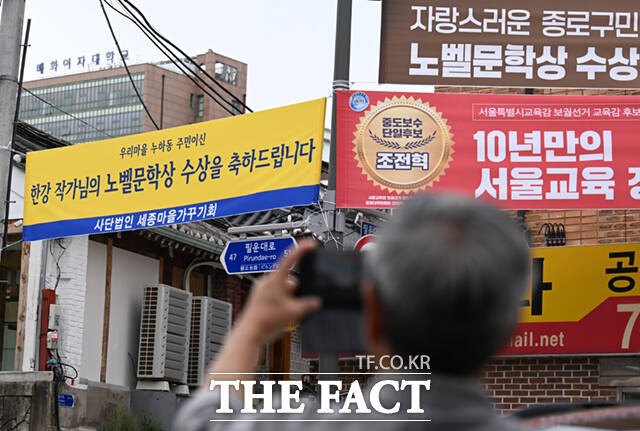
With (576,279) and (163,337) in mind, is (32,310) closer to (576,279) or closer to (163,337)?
(163,337)

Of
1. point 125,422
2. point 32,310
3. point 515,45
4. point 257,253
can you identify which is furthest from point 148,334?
point 515,45

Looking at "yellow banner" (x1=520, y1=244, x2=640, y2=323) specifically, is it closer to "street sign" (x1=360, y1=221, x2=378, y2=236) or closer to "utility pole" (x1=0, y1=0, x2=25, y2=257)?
"street sign" (x1=360, y1=221, x2=378, y2=236)

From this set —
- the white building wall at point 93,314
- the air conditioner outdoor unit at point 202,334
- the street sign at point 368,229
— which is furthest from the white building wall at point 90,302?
the street sign at point 368,229

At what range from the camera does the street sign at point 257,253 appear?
400 inches

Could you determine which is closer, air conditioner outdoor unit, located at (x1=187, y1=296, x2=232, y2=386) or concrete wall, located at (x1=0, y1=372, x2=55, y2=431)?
concrete wall, located at (x1=0, y1=372, x2=55, y2=431)

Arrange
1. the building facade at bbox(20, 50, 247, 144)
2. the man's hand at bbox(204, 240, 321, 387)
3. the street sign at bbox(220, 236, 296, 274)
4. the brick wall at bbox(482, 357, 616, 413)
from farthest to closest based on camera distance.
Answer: the building facade at bbox(20, 50, 247, 144)
the brick wall at bbox(482, 357, 616, 413)
the street sign at bbox(220, 236, 296, 274)
the man's hand at bbox(204, 240, 321, 387)

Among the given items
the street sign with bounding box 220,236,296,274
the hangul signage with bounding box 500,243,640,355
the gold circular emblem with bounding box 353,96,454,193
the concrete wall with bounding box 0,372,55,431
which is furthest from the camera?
the concrete wall with bounding box 0,372,55,431

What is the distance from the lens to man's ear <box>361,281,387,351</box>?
1.60 meters

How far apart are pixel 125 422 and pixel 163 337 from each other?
1.53 metres

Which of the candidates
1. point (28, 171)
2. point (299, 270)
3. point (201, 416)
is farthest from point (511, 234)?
point (28, 171)

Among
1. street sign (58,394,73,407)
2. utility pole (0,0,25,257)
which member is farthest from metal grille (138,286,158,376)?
utility pole (0,0,25,257)

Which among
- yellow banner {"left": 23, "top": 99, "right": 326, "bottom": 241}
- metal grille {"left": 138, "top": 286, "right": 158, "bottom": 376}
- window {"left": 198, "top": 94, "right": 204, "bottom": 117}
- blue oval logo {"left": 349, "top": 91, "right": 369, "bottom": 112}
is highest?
window {"left": 198, "top": 94, "right": 204, "bottom": 117}

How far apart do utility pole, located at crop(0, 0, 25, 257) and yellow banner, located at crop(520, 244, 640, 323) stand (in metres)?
6.19

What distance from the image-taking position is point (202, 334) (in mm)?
16219
